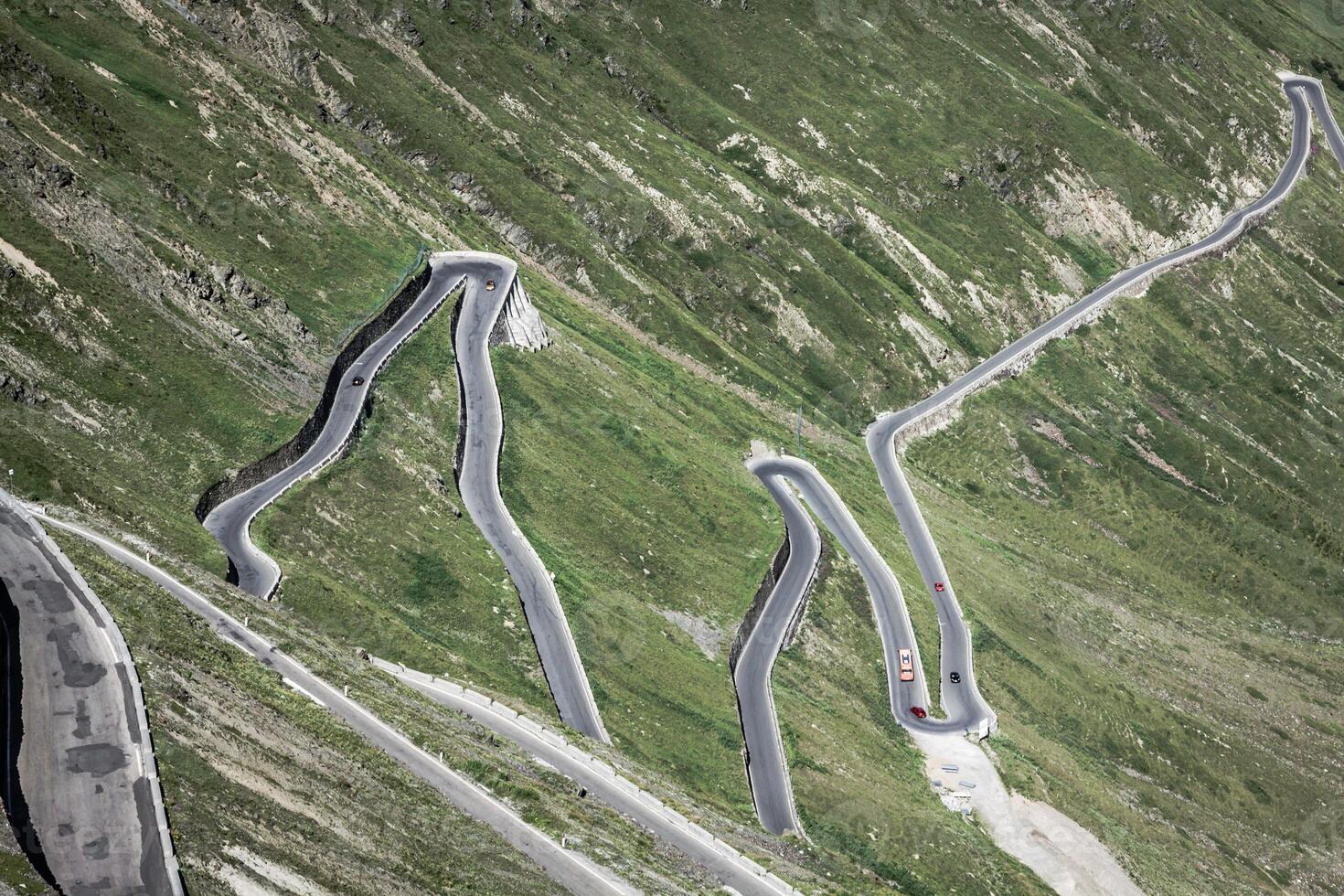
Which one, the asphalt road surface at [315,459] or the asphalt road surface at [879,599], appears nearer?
the asphalt road surface at [315,459]

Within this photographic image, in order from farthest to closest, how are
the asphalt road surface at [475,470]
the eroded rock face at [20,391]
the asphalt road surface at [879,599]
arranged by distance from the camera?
1. the asphalt road surface at [879,599]
2. the asphalt road surface at [475,470]
3. the eroded rock face at [20,391]

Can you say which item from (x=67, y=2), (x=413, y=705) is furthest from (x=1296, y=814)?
(x=67, y=2)

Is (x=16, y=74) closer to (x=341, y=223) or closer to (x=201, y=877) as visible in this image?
(x=341, y=223)

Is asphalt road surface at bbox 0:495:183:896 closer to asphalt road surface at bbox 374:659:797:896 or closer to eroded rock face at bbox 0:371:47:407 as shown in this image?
eroded rock face at bbox 0:371:47:407

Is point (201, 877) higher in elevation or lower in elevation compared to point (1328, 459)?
lower

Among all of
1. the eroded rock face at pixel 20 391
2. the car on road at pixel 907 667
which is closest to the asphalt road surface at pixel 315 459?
the eroded rock face at pixel 20 391

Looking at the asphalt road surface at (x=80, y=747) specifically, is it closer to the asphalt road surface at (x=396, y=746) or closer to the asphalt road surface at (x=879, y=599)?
the asphalt road surface at (x=396, y=746)

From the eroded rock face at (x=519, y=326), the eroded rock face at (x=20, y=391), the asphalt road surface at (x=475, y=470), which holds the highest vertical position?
the eroded rock face at (x=519, y=326)
